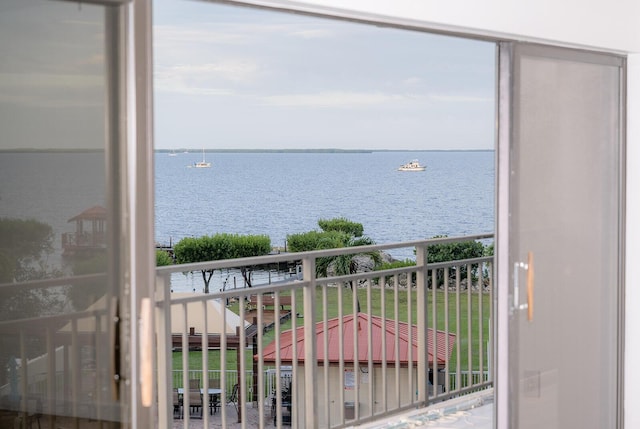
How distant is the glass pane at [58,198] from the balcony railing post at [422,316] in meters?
2.48

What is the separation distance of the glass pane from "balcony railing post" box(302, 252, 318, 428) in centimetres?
169

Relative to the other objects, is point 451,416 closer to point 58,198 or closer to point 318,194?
point 58,198

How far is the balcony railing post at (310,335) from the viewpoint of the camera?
3.80m

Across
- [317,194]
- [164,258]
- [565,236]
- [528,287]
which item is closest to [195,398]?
[164,258]

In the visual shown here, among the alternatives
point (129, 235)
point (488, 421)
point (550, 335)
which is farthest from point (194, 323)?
point (129, 235)

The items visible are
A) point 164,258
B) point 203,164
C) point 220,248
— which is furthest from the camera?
point 220,248

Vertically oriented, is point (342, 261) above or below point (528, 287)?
below

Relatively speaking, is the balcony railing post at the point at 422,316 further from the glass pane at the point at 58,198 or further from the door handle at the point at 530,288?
the glass pane at the point at 58,198

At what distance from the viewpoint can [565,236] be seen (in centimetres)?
346

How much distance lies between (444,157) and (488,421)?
44.9 ft

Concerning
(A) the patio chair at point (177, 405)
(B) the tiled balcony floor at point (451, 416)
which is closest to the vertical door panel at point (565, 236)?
(B) the tiled balcony floor at point (451, 416)

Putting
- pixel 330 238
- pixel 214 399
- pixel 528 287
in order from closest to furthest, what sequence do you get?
pixel 528 287 < pixel 214 399 < pixel 330 238

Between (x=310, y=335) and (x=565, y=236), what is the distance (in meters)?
1.27

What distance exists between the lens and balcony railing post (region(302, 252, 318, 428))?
12.5 feet
